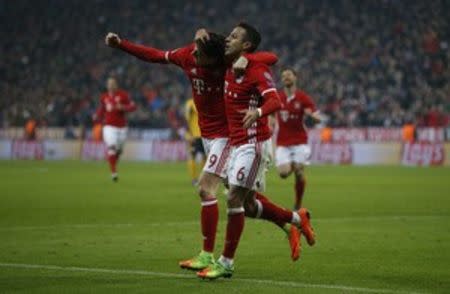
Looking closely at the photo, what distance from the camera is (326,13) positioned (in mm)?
48594

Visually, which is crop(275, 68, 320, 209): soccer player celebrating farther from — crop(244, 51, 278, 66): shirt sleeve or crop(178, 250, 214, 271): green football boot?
crop(178, 250, 214, 271): green football boot

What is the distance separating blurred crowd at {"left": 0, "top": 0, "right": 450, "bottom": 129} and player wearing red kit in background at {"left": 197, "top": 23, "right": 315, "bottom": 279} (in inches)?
1122

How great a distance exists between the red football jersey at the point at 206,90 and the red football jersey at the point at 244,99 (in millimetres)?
190

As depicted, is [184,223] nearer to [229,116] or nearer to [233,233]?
[229,116]

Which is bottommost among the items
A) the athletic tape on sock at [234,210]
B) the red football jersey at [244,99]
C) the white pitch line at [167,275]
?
the white pitch line at [167,275]

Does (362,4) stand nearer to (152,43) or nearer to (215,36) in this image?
(152,43)

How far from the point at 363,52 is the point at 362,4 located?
3.42 meters

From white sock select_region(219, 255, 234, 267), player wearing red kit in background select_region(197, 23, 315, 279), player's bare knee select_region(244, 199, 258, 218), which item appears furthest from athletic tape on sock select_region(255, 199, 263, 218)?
white sock select_region(219, 255, 234, 267)

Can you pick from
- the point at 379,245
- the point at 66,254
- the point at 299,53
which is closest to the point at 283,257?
the point at 379,245

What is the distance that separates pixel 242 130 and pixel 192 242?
3.17m

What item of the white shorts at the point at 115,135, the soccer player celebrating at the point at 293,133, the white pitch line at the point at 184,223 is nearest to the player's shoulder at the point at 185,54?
the white pitch line at the point at 184,223

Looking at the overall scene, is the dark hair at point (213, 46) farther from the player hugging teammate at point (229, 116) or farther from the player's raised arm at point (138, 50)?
the player's raised arm at point (138, 50)

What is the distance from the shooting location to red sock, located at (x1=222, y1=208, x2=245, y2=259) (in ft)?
32.2

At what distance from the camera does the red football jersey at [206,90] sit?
10.3 m
